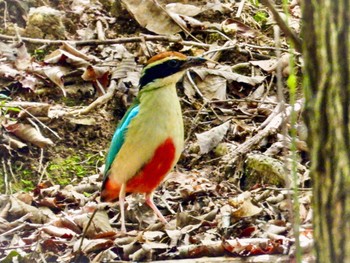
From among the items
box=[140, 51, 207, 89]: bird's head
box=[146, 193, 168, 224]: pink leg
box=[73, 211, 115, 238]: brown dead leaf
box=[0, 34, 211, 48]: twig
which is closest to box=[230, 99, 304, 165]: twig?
box=[146, 193, 168, 224]: pink leg

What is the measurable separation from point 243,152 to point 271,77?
57.5 inches

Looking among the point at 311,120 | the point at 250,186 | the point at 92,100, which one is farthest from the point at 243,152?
the point at 311,120

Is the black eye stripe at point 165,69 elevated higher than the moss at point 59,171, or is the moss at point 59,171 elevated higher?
the black eye stripe at point 165,69

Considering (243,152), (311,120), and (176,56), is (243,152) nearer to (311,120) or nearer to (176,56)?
(176,56)

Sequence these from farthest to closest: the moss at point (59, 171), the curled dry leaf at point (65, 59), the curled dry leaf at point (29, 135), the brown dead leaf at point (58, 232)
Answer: the curled dry leaf at point (65, 59)
the curled dry leaf at point (29, 135)
the moss at point (59, 171)
the brown dead leaf at point (58, 232)

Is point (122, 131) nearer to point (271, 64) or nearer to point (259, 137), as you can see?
point (259, 137)

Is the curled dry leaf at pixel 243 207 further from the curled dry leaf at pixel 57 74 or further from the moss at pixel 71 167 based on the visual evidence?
the curled dry leaf at pixel 57 74

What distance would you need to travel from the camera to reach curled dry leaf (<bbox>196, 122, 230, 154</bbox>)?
23.7 ft

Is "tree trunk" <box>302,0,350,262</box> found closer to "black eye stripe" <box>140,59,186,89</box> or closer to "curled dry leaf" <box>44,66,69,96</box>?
"black eye stripe" <box>140,59,186,89</box>

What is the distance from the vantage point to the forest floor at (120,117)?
5.66 meters

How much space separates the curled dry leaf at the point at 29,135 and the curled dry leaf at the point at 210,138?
127 centimetres

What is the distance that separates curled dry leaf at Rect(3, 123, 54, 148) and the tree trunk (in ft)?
15.1

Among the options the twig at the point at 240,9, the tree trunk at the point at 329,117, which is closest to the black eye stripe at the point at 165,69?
the twig at the point at 240,9

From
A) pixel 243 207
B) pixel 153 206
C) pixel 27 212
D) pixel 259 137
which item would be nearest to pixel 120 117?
pixel 259 137
